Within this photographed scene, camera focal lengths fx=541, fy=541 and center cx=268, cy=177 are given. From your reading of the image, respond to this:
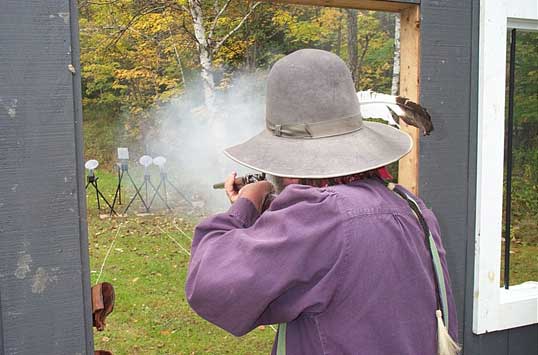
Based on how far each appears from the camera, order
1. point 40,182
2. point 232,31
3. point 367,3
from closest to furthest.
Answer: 1. point 40,182
2. point 367,3
3. point 232,31

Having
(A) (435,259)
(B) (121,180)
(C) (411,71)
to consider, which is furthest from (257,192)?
(B) (121,180)

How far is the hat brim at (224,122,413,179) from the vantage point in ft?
3.80

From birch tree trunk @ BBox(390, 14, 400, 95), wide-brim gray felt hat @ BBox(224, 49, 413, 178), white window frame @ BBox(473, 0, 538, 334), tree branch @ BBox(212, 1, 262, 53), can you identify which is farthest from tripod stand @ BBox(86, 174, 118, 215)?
birch tree trunk @ BBox(390, 14, 400, 95)

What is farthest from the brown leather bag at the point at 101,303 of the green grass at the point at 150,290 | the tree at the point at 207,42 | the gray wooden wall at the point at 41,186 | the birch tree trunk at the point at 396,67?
the birch tree trunk at the point at 396,67

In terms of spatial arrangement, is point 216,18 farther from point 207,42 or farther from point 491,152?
point 491,152

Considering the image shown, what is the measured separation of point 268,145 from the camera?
1250 mm

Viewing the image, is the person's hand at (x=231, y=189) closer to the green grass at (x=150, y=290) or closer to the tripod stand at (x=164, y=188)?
the green grass at (x=150, y=290)

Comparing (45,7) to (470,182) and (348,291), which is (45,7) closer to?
(348,291)

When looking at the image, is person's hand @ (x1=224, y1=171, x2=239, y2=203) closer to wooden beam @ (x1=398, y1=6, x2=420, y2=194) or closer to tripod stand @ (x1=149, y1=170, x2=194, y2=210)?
wooden beam @ (x1=398, y1=6, x2=420, y2=194)

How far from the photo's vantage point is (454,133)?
2.45 metres

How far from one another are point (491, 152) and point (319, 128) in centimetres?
157

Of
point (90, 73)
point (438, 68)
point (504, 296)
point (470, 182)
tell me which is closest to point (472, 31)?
point (438, 68)

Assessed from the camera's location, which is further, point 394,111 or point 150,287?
point 150,287

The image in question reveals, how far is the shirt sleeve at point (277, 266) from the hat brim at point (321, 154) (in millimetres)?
54
